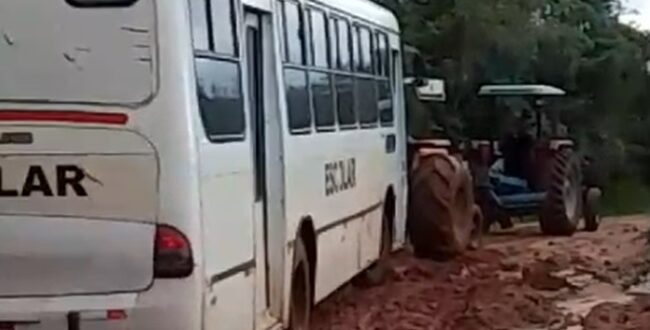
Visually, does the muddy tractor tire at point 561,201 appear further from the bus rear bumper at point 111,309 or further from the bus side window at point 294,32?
the bus rear bumper at point 111,309

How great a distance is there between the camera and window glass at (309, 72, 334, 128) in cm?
1469

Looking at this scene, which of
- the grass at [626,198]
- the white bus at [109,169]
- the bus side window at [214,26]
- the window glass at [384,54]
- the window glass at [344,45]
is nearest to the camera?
the white bus at [109,169]

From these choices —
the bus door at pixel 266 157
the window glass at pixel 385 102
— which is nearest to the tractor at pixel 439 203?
the window glass at pixel 385 102

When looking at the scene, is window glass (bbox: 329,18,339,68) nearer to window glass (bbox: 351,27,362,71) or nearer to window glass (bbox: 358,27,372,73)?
window glass (bbox: 351,27,362,71)

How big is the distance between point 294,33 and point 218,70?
3.34 meters

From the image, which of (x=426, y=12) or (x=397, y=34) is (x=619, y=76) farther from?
(x=397, y=34)

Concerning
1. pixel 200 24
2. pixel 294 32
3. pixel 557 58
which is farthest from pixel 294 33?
pixel 557 58

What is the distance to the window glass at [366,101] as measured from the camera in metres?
17.7

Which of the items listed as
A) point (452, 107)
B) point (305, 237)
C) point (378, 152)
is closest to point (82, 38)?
point (305, 237)

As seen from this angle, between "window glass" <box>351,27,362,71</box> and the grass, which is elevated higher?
"window glass" <box>351,27,362,71</box>

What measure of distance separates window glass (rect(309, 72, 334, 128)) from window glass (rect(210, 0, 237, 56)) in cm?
343

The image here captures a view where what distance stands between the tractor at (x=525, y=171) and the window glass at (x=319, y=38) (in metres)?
9.72

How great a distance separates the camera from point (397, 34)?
21.2m

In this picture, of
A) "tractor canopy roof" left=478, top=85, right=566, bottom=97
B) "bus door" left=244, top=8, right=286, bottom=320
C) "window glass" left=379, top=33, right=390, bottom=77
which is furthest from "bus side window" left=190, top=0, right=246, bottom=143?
"tractor canopy roof" left=478, top=85, right=566, bottom=97
